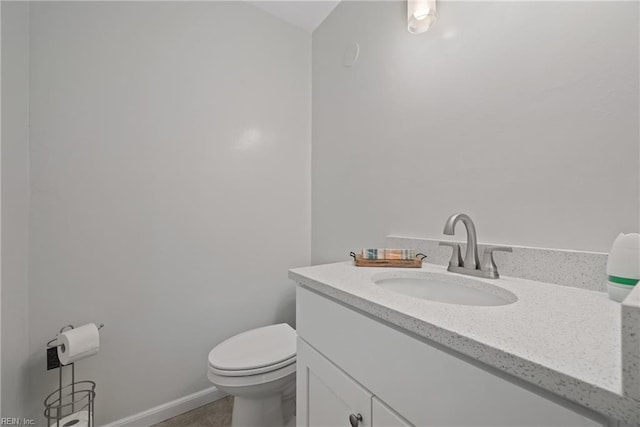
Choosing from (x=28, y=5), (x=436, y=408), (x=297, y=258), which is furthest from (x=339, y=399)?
(x=28, y=5)

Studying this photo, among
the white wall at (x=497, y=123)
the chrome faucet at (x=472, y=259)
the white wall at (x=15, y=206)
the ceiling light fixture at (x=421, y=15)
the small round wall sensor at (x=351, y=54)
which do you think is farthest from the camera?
the small round wall sensor at (x=351, y=54)

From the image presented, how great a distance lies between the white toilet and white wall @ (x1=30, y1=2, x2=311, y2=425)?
38 centimetres

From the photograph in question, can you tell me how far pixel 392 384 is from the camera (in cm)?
54

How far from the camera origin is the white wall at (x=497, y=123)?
676 mm

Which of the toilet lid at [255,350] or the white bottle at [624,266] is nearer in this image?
the white bottle at [624,266]

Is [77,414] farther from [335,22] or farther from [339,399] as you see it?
[335,22]

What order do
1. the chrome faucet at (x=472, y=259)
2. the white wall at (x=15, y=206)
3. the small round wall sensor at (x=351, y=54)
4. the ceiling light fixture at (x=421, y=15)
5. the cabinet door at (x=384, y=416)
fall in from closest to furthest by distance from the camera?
the cabinet door at (x=384, y=416)
the chrome faucet at (x=472, y=259)
the white wall at (x=15, y=206)
the ceiling light fixture at (x=421, y=15)
the small round wall sensor at (x=351, y=54)

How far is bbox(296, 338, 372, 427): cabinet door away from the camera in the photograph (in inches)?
24.5

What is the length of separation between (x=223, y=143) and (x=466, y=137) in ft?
4.15

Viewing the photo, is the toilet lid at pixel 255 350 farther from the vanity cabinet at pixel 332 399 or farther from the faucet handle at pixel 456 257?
the faucet handle at pixel 456 257

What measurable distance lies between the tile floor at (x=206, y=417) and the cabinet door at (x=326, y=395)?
2.35ft

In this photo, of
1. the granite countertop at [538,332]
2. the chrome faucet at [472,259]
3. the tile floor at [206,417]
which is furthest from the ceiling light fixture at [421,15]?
the tile floor at [206,417]

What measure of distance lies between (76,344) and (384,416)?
1163mm

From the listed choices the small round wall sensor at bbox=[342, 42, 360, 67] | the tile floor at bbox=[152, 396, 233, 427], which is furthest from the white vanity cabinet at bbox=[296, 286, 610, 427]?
the small round wall sensor at bbox=[342, 42, 360, 67]
